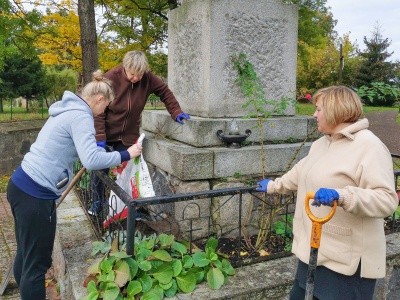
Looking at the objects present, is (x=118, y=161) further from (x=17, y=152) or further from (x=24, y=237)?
(x=17, y=152)

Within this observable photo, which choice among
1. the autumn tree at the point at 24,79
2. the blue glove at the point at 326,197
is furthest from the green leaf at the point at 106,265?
the autumn tree at the point at 24,79

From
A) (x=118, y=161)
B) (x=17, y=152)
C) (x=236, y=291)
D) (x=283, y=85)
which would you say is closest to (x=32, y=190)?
(x=118, y=161)

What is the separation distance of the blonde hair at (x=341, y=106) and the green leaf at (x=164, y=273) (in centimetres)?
141

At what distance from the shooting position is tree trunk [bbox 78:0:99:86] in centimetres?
840

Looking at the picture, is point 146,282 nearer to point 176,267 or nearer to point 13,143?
point 176,267

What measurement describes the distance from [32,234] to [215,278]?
4.18 ft

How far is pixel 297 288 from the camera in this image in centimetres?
244

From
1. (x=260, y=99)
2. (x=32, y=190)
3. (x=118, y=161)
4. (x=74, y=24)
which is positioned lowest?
(x=32, y=190)

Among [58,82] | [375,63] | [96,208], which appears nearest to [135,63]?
[96,208]

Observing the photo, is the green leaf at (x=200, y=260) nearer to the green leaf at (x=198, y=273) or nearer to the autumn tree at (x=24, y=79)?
the green leaf at (x=198, y=273)

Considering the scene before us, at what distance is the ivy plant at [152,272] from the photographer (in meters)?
2.51

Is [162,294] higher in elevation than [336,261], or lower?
lower

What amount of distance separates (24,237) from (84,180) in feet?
6.66

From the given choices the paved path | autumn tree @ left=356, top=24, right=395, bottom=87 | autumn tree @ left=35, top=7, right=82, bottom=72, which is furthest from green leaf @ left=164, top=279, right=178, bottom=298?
autumn tree @ left=356, top=24, right=395, bottom=87
